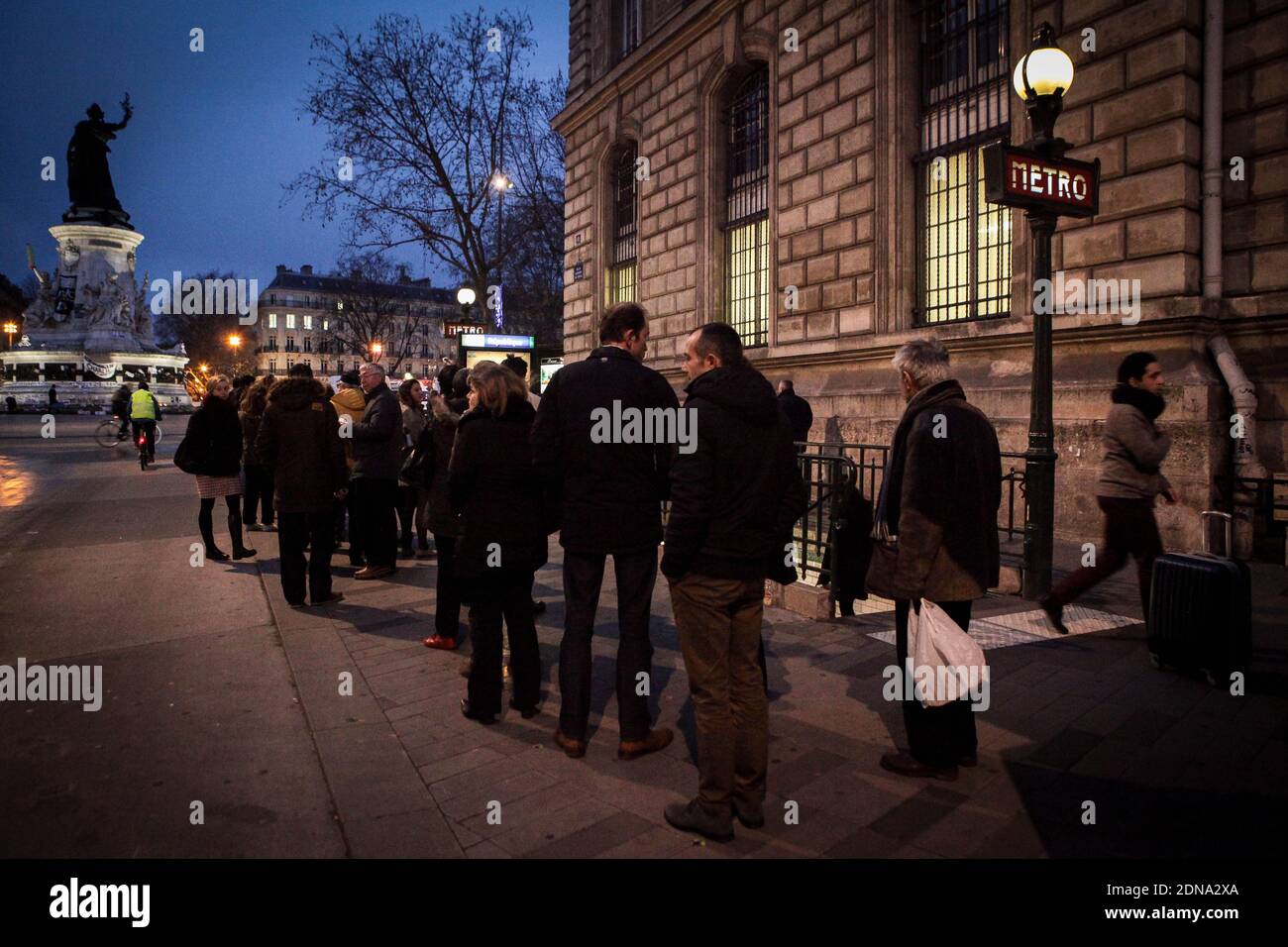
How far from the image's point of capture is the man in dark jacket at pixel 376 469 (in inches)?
299

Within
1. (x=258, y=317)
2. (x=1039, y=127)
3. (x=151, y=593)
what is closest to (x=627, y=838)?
(x=151, y=593)

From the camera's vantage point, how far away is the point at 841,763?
379 centimetres

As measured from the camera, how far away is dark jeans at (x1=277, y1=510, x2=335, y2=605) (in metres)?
6.86

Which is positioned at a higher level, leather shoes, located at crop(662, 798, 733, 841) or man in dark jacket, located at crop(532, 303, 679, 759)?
man in dark jacket, located at crop(532, 303, 679, 759)

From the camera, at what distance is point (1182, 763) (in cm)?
376

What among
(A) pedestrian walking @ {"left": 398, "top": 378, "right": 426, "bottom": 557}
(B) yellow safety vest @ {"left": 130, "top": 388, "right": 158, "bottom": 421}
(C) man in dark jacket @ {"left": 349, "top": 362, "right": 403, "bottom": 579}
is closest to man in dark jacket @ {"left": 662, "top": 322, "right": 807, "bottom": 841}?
(C) man in dark jacket @ {"left": 349, "top": 362, "right": 403, "bottom": 579}

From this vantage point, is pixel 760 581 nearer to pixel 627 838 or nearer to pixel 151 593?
pixel 627 838

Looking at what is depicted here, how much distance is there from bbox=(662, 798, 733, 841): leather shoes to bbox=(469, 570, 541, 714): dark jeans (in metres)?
1.42

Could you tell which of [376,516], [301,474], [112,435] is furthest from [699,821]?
[112,435]

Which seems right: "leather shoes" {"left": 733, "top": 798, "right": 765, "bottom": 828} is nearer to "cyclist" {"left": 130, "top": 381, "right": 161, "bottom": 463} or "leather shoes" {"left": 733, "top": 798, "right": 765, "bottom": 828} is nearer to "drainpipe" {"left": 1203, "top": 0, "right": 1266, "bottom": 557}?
"drainpipe" {"left": 1203, "top": 0, "right": 1266, "bottom": 557}

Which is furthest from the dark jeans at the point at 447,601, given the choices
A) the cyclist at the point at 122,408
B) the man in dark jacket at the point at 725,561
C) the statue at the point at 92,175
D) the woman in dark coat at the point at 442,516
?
the statue at the point at 92,175

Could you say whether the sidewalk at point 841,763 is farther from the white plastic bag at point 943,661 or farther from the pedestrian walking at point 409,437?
the pedestrian walking at point 409,437

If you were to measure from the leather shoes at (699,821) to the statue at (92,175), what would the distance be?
54730mm

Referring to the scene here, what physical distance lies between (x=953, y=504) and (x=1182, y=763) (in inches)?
66.8
